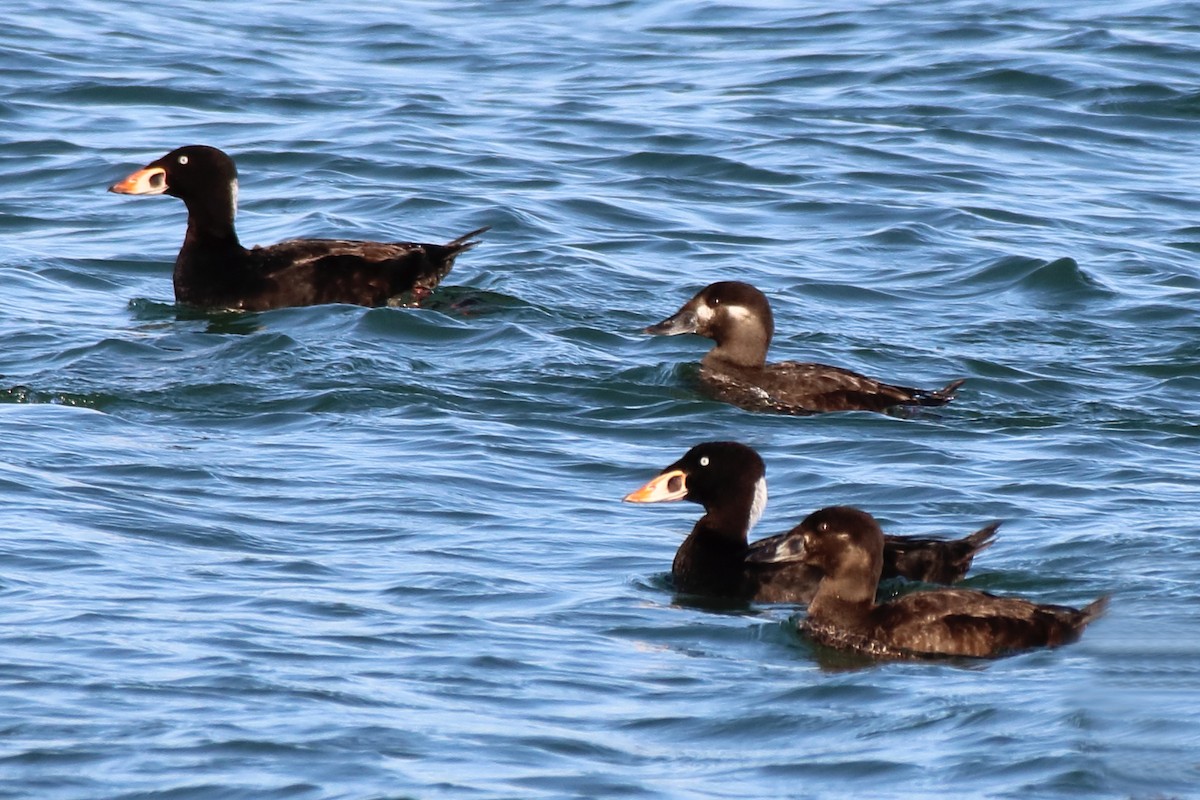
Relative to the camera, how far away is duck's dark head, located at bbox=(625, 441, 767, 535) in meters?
9.45

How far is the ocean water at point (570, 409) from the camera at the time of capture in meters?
6.90

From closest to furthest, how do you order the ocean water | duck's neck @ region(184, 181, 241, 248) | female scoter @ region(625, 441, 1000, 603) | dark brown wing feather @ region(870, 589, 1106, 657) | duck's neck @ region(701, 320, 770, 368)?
the ocean water → dark brown wing feather @ region(870, 589, 1106, 657) → female scoter @ region(625, 441, 1000, 603) → duck's neck @ region(701, 320, 770, 368) → duck's neck @ region(184, 181, 241, 248)

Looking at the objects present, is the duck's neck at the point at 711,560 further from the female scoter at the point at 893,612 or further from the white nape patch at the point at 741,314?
the white nape patch at the point at 741,314

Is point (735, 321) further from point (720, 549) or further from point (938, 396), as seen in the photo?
point (720, 549)

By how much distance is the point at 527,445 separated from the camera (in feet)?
36.3

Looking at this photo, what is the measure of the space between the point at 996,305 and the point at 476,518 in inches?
228

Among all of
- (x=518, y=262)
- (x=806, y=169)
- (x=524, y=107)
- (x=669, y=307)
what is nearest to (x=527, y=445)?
(x=669, y=307)

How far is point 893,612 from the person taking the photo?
8352 millimetres

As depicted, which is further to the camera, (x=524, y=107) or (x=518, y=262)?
(x=524, y=107)

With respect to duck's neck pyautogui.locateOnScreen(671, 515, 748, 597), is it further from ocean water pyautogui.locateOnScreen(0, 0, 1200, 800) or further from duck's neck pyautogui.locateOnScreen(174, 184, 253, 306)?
duck's neck pyautogui.locateOnScreen(174, 184, 253, 306)

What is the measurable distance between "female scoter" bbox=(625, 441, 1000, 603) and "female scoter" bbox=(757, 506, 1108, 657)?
10.7 inches

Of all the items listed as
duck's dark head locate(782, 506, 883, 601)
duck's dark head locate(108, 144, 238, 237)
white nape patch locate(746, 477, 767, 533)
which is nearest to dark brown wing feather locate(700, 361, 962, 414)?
white nape patch locate(746, 477, 767, 533)

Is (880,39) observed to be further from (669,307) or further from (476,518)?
(476,518)

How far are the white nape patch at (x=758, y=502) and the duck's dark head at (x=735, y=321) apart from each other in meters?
2.83
